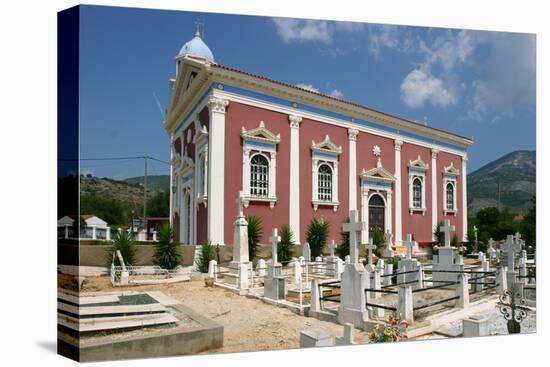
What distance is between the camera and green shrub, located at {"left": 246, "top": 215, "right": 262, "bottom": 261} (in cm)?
1025

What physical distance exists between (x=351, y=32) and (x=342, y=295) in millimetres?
4657

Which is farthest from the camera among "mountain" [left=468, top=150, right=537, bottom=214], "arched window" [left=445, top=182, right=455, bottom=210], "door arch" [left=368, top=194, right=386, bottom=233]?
"arched window" [left=445, top=182, right=455, bottom=210]

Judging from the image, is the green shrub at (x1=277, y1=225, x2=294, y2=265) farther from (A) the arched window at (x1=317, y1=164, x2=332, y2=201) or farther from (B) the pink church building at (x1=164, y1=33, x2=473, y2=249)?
(A) the arched window at (x1=317, y1=164, x2=332, y2=201)

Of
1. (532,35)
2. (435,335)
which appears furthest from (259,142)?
(532,35)

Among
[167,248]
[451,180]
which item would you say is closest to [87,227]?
[167,248]

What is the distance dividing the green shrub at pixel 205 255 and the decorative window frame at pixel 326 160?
2390 mm

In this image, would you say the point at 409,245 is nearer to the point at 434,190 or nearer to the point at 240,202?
the point at 434,190

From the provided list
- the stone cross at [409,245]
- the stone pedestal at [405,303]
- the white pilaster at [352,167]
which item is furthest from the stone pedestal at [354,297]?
the stone cross at [409,245]

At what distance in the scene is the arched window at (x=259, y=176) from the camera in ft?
33.9

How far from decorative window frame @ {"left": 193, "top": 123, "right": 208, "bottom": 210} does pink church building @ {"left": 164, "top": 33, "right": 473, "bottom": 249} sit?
0.07ft

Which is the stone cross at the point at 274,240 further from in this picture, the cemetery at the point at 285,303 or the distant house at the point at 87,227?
the distant house at the point at 87,227

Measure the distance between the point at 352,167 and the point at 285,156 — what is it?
152 cm

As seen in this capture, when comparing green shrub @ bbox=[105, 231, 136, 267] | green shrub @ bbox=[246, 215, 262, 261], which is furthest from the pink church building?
green shrub @ bbox=[105, 231, 136, 267]

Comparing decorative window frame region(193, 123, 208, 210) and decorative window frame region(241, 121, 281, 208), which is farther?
decorative window frame region(193, 123, 208, 210)
